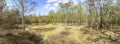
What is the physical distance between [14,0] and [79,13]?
1483 inches

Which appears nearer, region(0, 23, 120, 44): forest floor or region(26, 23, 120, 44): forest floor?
region(0, 23, 120, 44): forest floor

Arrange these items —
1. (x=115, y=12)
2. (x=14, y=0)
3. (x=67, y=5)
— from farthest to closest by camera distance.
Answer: (x=67, y=5), (x=115, y=12), (x=14, y=0)

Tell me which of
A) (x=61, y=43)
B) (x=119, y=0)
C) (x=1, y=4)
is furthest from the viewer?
(x=119, y=0)

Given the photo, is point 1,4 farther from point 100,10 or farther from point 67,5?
point 67,5

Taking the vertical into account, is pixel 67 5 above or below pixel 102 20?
above

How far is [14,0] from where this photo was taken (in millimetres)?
33844

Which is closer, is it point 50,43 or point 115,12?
point 50,43

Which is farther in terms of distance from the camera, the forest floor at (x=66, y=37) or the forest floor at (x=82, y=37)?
the forest floor at (x=82, y=37)

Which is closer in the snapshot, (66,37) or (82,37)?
(66,37)

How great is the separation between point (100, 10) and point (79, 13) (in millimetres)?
33269

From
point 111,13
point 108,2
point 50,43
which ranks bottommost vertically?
point 50,43

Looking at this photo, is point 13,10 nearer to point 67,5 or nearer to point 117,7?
point 117,7

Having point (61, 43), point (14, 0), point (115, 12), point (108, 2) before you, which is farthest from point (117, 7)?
point (61, 43)

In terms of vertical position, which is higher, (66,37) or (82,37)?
(66,37)
